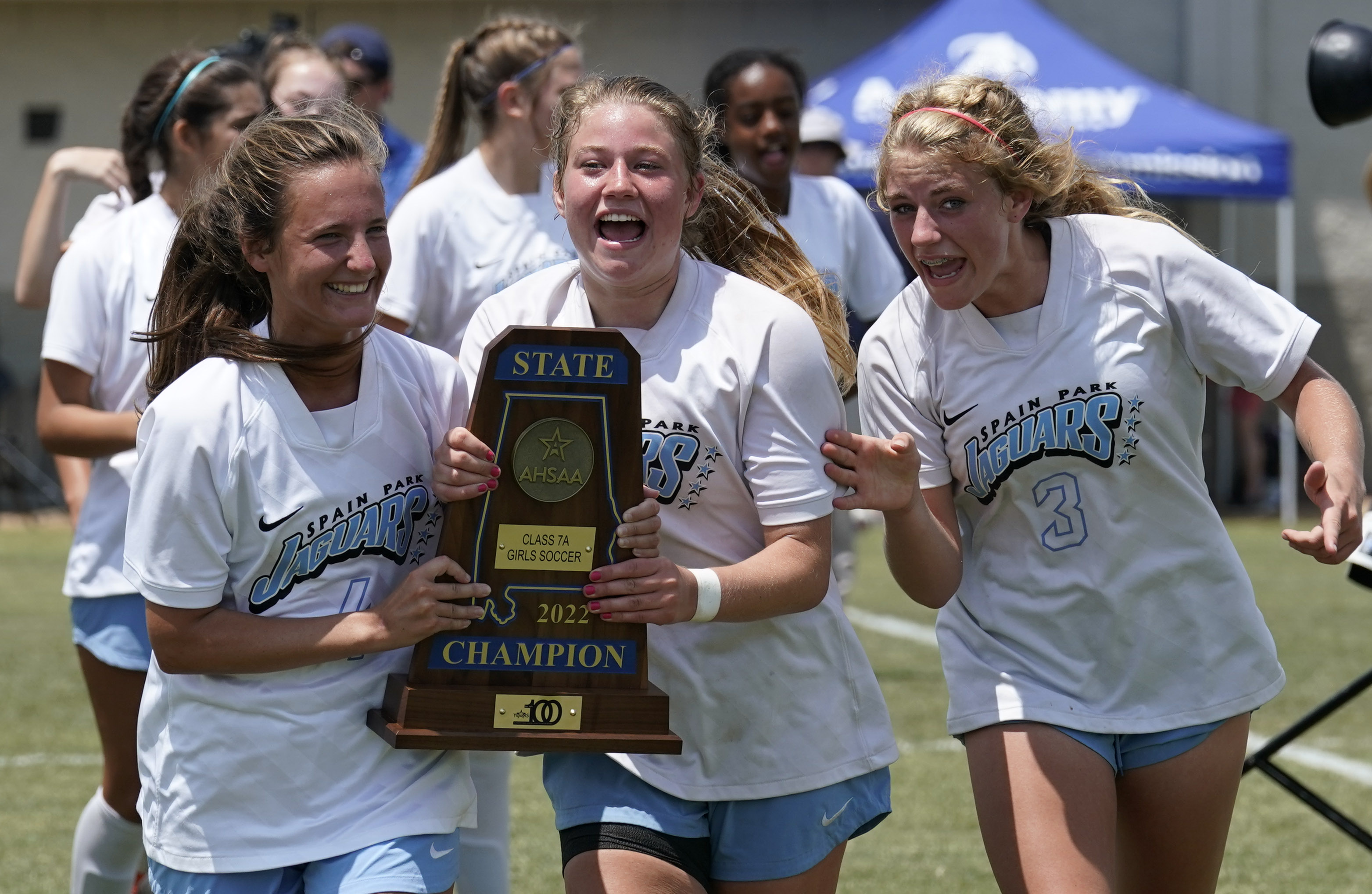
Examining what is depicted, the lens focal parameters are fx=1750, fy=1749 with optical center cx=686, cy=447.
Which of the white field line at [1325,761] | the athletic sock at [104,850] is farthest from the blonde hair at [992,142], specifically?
the white field line at [1325,761]

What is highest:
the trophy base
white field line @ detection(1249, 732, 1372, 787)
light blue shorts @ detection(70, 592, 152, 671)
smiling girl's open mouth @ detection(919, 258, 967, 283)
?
smiling girl's open mouth @ detection(919, 258, 967, 283)

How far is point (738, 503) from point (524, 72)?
2077 mm

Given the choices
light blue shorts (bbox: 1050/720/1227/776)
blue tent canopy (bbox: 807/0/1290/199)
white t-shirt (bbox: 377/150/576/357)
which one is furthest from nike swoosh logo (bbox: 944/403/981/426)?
blue tent canopy (bbox: 807/0/1290/199)

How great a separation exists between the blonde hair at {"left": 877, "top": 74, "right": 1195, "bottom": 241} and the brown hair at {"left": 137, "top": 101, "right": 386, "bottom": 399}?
3.17ft

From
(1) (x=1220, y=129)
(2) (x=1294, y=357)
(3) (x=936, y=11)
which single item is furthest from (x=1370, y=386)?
(2) (x=1294, y=357)

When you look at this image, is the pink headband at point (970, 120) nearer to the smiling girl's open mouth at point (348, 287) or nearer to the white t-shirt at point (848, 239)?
the smiling girl's open mouth at point (348, 287)

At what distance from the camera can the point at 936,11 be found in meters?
15.9

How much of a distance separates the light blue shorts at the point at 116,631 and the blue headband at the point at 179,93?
45.2 inches

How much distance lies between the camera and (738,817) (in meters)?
3.10

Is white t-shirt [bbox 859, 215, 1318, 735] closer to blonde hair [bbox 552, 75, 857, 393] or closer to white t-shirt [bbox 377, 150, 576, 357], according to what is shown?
blonde hair [bbox 552, 75, 857, 393]

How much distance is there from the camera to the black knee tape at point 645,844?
3.03 m

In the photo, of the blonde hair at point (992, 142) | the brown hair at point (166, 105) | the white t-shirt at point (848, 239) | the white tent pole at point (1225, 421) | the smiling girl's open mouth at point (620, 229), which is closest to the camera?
the smiling girl's open mouth at point (620, 229)

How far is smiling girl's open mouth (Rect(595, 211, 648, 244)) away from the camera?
2.96m

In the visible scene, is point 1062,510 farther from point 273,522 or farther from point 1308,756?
point 1308,756
